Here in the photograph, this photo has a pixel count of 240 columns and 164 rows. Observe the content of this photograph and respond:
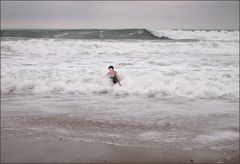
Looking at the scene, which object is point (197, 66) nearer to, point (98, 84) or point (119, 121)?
point (98, 84)

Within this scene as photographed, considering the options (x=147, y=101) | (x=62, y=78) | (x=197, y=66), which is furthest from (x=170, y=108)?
(x=197, y=66)

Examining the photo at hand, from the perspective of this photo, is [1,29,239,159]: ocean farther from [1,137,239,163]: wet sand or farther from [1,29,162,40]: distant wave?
[1,29,162,40]: distant wave

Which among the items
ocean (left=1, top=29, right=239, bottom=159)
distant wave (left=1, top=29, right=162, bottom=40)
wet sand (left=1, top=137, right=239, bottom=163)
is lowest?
wet sand (left=1, top=137, right=239, bottom=163)

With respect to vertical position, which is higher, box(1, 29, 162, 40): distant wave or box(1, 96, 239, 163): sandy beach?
box(1, 29, 162, 40): distant wave

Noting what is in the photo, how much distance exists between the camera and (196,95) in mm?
7652

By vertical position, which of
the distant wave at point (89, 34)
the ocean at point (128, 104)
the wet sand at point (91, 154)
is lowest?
the wet sand at point (91, 154)

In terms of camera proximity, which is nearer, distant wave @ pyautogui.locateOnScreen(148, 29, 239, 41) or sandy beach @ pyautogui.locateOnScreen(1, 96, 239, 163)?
sandy beach @ pyautogui.locateOnScreen(1, 96, 239, 163)

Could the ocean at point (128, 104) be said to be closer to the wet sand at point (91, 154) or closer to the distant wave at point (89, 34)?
the wet sand at point (91, 154)

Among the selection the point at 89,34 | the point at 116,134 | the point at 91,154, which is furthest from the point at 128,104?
the point at 89,34

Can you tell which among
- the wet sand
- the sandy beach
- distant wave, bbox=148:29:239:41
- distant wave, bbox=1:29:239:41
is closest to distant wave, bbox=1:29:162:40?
distant wave, bbox=1:29:239:41

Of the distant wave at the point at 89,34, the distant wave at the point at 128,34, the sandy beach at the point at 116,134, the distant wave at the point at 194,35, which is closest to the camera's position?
the sandy beach at the point at 116,134

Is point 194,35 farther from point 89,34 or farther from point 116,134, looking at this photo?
point 116,134

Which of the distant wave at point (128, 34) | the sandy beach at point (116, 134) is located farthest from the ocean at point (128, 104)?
the distant wave at point (128, 34)

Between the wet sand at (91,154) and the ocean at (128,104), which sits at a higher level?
the ocean at (128,104)
